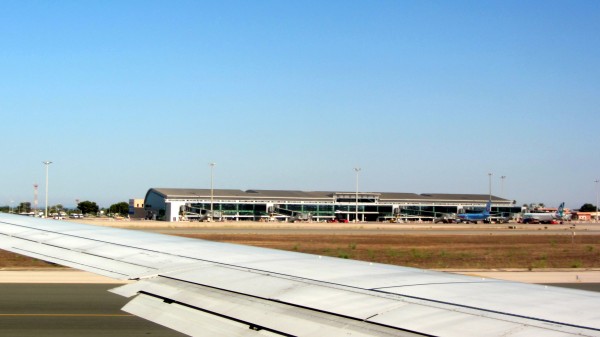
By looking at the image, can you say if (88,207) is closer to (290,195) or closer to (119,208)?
(119,208)

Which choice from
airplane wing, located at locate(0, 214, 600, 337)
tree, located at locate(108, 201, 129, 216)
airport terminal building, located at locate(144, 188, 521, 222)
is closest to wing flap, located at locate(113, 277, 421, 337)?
airplane wing, located at locate(0, 214, 600, 337)

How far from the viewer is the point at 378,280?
5.46 m

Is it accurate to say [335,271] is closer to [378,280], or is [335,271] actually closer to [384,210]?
[378,280]

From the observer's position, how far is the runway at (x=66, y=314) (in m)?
12.9

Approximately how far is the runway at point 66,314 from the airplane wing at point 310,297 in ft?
19.0

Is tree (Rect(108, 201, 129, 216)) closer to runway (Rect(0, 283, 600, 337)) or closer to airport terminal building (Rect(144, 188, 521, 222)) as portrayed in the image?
airport terminal building (Rect(144, 188, 521, 222))

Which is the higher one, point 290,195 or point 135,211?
point 290,195

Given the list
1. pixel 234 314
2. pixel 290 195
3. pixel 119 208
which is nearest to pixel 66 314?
pixel 234 314

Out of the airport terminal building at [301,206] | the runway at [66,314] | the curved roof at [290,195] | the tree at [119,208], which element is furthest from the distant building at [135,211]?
the runway at [66,314]

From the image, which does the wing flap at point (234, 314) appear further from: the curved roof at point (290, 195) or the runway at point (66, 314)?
the curved roof at point (290, 195)

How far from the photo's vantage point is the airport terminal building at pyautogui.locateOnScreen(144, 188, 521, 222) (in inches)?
5059

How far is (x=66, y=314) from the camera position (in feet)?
48.6

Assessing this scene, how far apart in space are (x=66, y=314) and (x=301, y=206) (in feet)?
402

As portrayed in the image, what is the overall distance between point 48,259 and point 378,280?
367 cm
